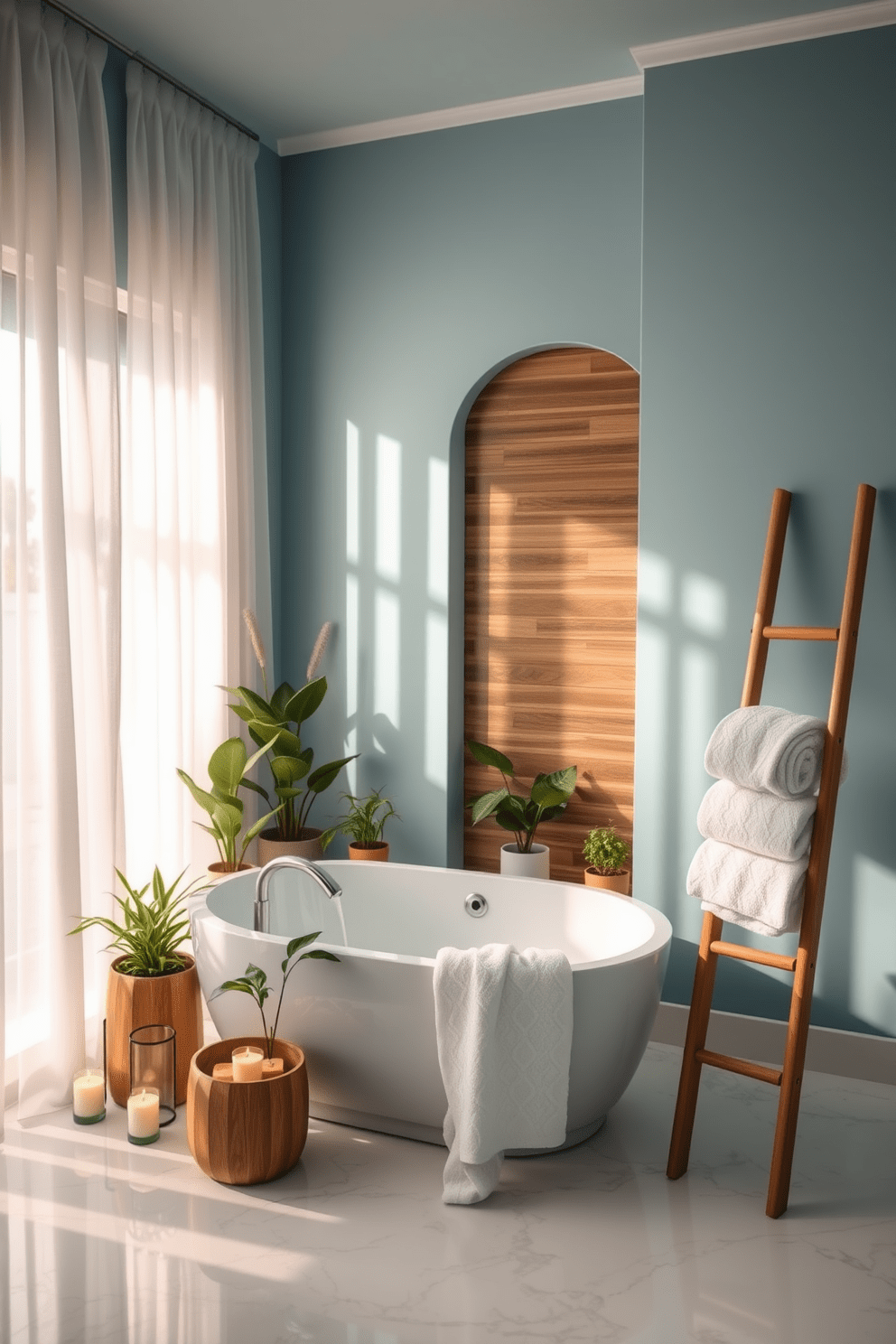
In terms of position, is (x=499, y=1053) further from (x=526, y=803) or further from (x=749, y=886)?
(x=526, y=803)

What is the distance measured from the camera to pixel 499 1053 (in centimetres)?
239

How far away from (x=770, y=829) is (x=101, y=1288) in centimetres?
168

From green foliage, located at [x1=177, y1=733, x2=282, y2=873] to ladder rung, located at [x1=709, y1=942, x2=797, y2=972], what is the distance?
1.44 m

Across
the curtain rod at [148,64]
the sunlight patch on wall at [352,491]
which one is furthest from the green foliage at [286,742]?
the curtain rod at [148,64]

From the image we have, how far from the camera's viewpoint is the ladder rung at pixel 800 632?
270cm

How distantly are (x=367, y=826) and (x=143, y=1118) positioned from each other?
49.9 inches

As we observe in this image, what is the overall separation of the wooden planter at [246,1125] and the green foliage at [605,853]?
1.23 meters

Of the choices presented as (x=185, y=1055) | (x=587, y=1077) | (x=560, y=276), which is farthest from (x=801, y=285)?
(x=185, y=1055)

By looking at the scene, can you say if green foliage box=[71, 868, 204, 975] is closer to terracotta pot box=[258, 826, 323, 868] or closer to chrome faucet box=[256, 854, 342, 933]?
chrome faucet box=[256, 854, 342, 933]

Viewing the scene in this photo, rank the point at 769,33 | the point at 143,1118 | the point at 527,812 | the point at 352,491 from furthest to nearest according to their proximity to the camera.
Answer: the point at 352,491 < the point at 527,812 < the point at 769,33 < the point at 143,1118

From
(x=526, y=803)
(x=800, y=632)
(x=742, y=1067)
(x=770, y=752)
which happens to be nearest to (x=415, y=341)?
(x=526, y=803)

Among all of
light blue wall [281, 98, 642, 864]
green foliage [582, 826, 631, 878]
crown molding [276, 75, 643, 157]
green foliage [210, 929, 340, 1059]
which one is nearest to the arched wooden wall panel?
light blue wall [281, 98, 642, 864]

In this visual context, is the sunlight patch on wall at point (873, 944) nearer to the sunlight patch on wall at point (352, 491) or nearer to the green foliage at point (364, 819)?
the green foliage at point (364, 819)

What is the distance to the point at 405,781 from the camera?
12.5 ft
